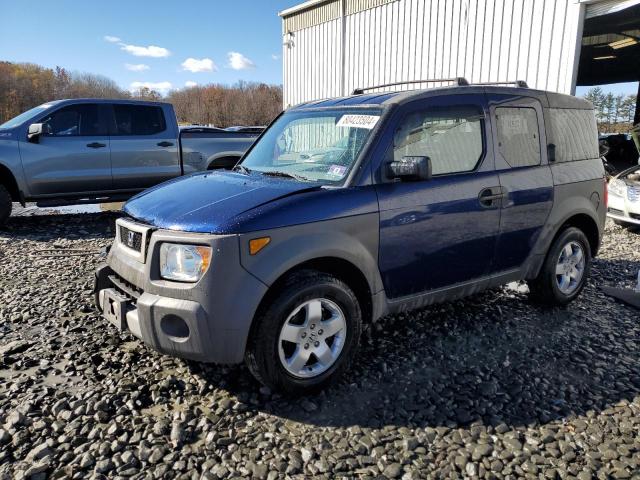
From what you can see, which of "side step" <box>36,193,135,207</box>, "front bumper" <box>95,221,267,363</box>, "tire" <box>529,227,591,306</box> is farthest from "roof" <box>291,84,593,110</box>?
"side step" <box>36,193,135,207</box>

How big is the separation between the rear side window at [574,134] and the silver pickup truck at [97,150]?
231 inches

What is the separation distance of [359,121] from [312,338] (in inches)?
59.8

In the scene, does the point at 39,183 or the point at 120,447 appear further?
the point at 39,183

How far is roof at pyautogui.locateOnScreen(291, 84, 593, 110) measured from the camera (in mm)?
3445

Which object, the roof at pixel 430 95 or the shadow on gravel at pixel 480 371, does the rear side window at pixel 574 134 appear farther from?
the shadow on gravel at pixel 480 371

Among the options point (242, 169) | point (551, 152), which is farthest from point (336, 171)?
point (551, 152)

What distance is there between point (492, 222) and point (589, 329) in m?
1.37

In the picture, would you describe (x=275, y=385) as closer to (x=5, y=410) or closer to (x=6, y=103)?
(x=5, y=410)

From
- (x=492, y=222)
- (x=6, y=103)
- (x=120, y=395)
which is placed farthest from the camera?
(x=6, y=103)

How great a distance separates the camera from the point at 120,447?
8.27 ft

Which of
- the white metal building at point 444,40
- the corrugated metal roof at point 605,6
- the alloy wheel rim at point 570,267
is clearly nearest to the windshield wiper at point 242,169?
the alloy wheel rim at point 570,267

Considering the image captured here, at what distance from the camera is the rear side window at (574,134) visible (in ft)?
13.9

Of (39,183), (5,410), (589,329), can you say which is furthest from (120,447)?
(39,183)

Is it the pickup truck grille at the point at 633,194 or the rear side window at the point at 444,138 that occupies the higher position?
the rear side window at the point at 444,138
